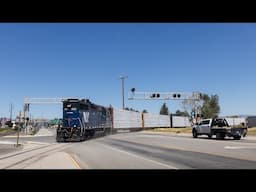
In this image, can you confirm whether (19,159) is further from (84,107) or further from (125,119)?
(125,119)

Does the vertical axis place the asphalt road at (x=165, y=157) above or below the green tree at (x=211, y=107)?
below

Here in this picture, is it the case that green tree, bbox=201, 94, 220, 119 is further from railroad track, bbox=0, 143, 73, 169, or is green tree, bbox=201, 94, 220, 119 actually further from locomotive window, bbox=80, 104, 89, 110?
railroad track, bbox=0, 143, 73, 169

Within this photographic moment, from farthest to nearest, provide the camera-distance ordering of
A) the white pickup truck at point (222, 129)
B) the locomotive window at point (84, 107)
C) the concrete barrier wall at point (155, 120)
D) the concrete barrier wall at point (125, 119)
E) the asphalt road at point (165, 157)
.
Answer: the concrete barrier wall at point (155, 120), the concrete barrier wall at point (125, 119), the locomotive window at point (84, 107), the white pickup truck at point (222, 129), the asphalt road at point (165, 157)

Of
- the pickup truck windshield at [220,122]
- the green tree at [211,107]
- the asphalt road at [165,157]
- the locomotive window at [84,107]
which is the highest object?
the green tree at [211,107]

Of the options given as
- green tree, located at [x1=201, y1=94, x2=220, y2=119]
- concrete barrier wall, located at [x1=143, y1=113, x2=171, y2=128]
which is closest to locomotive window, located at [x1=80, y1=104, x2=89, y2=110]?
concrete barrier wall, located at [x1=143, y1=113, x2=171, y2=128]

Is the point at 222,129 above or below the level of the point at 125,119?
below

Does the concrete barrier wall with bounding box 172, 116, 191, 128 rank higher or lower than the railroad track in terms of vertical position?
higher

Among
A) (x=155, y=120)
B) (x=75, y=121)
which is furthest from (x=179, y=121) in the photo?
(x=75, y=121)

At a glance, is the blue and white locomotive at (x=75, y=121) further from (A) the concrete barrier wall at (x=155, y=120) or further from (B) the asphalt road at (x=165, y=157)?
(A) the concrete barrier wall at (x=155, y=120)

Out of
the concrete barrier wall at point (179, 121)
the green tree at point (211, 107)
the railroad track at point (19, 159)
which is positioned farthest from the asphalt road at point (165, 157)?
the green tree at point (211, 107)

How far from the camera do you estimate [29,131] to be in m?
78.0

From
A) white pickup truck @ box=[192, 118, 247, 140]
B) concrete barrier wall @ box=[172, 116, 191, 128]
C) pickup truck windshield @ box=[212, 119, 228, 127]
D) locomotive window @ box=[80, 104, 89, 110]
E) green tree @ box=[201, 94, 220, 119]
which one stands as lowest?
white pickup truck @ box=[192, 118, 247, 140]
